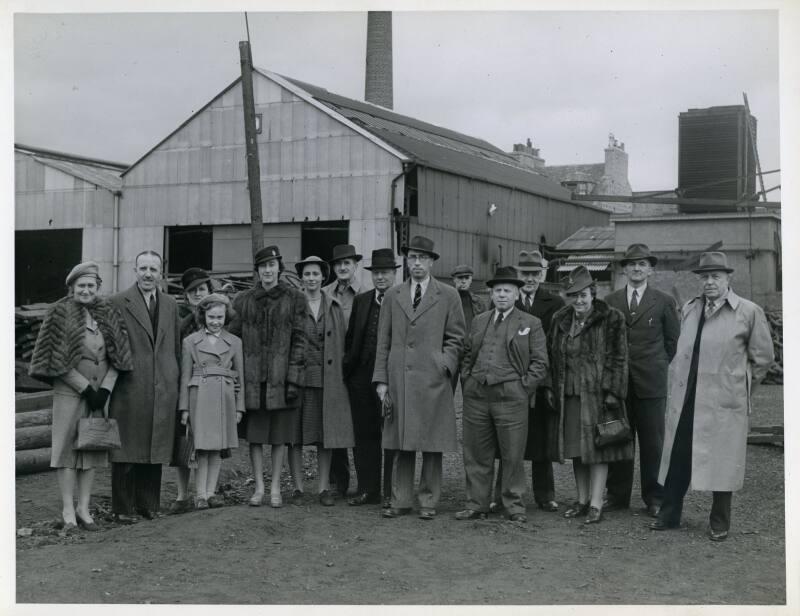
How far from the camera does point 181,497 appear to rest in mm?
7441

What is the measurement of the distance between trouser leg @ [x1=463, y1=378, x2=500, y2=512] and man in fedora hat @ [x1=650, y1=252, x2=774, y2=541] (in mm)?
1336

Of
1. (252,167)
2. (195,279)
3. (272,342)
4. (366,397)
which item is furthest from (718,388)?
(252,167)

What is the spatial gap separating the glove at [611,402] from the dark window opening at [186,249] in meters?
16.7

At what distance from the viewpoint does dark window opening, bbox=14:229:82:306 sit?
23094mm

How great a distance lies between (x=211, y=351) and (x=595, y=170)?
38096 mm

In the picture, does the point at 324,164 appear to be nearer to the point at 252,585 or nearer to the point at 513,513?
the point at 513,513

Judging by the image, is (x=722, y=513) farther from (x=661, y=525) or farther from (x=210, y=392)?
(x=210, y=392)

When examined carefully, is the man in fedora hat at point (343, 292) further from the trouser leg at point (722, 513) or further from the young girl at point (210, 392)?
the trouser leg at point (722, 513)

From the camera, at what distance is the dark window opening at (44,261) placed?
23094 mm

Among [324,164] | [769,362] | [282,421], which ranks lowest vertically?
[282,421]

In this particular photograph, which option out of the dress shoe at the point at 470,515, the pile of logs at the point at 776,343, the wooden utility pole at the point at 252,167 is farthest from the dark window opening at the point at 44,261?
the dress shoe at the point at 470,515

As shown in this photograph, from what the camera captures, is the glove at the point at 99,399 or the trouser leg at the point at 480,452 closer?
the glove at the point at 99,399
